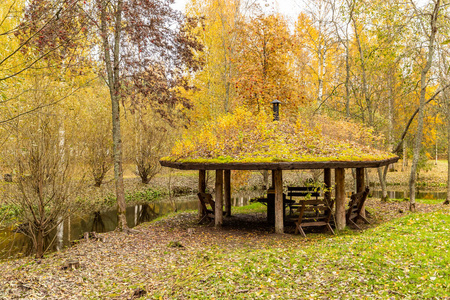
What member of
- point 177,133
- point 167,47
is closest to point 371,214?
point 167,47

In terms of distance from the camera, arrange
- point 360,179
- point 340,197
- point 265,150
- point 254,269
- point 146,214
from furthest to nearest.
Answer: point 146,214 < point 360,179 < point 340,197 < point 265,150 < point 254,269

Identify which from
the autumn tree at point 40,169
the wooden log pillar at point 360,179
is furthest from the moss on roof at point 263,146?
the autumn tree at point 40,169

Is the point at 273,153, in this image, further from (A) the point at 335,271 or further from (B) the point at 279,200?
(A) the point at 335,271

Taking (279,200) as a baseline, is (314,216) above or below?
below

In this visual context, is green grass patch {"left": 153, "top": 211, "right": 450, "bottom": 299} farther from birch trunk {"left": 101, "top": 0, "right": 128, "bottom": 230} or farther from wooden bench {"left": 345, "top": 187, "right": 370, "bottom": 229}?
birch trunk {"left": 101, "top": 0, "right": 128, "bottom": 230}

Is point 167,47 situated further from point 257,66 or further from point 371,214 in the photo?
point 371,214

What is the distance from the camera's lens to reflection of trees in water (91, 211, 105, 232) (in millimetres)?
14667

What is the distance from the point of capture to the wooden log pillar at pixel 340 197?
1067 centimetres

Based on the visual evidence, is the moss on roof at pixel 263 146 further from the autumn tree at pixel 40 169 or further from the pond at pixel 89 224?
the pond at pixel 89 224

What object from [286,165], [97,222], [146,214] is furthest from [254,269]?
[146,214]

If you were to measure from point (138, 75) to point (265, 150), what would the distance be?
4933 millimetres

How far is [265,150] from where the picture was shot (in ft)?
34.0

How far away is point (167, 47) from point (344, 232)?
8639 millimetres

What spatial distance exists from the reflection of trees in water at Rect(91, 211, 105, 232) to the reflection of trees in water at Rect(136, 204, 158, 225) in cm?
171
